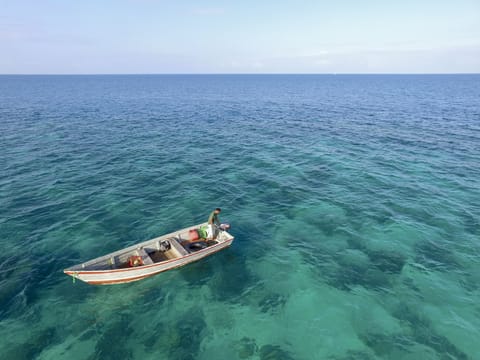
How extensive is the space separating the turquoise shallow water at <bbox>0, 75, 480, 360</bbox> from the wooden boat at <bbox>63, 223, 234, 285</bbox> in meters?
0.80

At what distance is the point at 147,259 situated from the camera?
19.7 meters

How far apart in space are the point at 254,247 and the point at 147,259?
28.2ft

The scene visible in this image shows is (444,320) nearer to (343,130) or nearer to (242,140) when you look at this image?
(242,140)

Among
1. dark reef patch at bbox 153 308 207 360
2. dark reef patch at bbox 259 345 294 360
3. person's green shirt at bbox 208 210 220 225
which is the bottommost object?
dark reef patch at bbox 259 345 294 360

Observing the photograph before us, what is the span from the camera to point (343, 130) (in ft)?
190

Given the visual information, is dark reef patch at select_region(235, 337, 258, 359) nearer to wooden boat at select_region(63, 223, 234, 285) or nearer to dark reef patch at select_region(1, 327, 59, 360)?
wooden boat at select_region(63, 223, 234, 285)

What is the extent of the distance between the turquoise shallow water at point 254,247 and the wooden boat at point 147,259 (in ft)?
2.63

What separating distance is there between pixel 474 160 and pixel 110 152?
5518 cm

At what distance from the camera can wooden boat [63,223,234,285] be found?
706 inches

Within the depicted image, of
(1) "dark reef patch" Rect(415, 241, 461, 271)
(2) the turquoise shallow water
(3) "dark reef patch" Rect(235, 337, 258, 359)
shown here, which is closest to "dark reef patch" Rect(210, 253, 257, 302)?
(2) the turquoise shallow water

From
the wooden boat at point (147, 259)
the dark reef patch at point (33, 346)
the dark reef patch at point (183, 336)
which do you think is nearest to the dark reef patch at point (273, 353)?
the dark reef patch at point (183, 336)

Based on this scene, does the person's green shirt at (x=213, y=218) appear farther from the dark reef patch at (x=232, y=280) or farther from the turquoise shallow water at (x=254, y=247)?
the dark reef patch at (x=232, y=280)

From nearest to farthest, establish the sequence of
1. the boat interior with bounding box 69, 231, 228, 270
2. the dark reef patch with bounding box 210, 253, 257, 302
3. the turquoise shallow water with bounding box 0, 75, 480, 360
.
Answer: the turquoise shallow water with bounding box 0, 75, 480, 360 < the dark reef patch with bounding box 210, 253, 257, 302 < the boat interior with bounding box 69, 231, 228, 270

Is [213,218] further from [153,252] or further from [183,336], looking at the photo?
[183,336]
